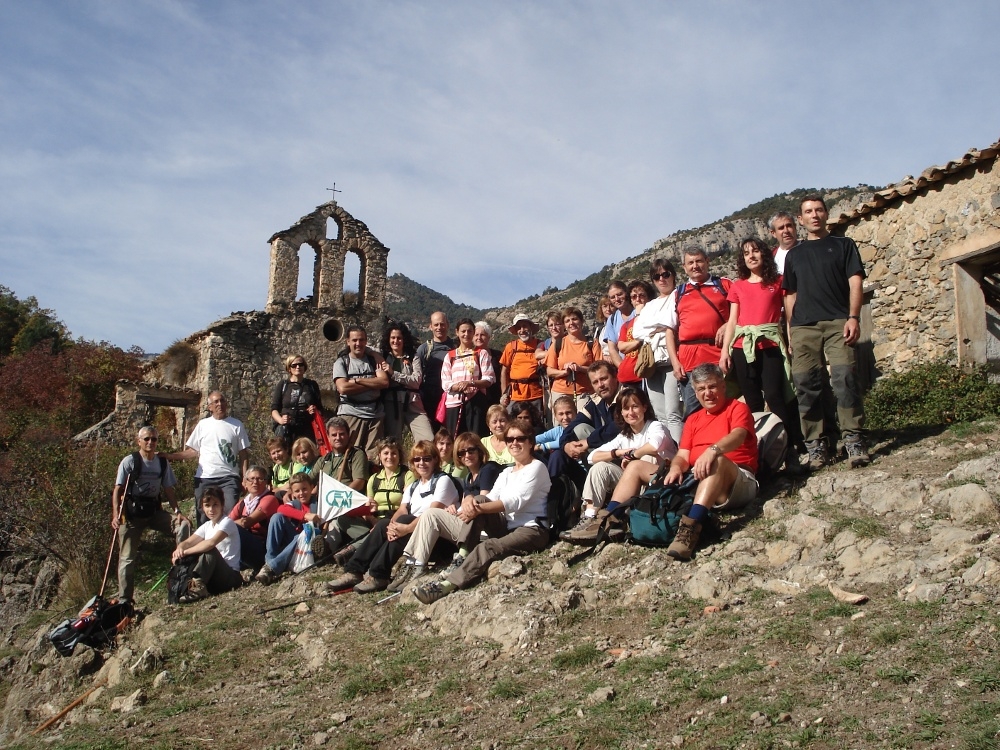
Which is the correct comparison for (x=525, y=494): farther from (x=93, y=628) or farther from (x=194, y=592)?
(x=93, y=628)

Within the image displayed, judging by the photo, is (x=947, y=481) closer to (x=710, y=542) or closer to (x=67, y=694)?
(x=710, y=542)

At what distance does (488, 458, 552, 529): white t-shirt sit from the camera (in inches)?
266

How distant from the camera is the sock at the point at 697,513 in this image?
5820 mm

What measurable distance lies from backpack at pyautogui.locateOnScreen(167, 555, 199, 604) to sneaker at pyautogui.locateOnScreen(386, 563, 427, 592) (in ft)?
7.83

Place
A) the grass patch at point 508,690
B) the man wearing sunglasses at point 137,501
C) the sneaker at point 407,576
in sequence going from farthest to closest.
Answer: the man wearing sunglasses at point 137,501, the sneaker at point 407,576, the grass patch at point 508,690

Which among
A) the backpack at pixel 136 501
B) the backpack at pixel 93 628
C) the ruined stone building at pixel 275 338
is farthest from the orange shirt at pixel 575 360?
the ruined stone building at pixel 275 338

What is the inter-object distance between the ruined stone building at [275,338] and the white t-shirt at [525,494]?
1317 centimetres

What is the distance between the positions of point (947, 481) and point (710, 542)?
67.6 inches

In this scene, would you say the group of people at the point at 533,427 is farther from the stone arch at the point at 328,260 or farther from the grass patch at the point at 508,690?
the stone arch at the point at 328,260

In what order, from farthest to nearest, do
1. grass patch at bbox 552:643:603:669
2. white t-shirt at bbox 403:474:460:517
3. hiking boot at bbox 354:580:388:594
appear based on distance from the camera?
white t-shirt at bbox 403:474:460:517 → hiking boot at bbox 354:580:388:594 → grass patch at bbox 552:643:603:669

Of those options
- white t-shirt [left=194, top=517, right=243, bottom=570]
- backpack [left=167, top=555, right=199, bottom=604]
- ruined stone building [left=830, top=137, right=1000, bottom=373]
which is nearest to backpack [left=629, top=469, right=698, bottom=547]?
white t-shirt [left=194, top=517, right=243, bottom=570]

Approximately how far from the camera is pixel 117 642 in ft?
25.5

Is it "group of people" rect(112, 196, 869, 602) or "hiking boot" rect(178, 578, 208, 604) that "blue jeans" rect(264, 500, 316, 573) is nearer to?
"group of people" rect(112, 196, 869, 602)

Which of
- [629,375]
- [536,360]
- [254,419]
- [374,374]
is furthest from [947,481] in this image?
[254,419]
